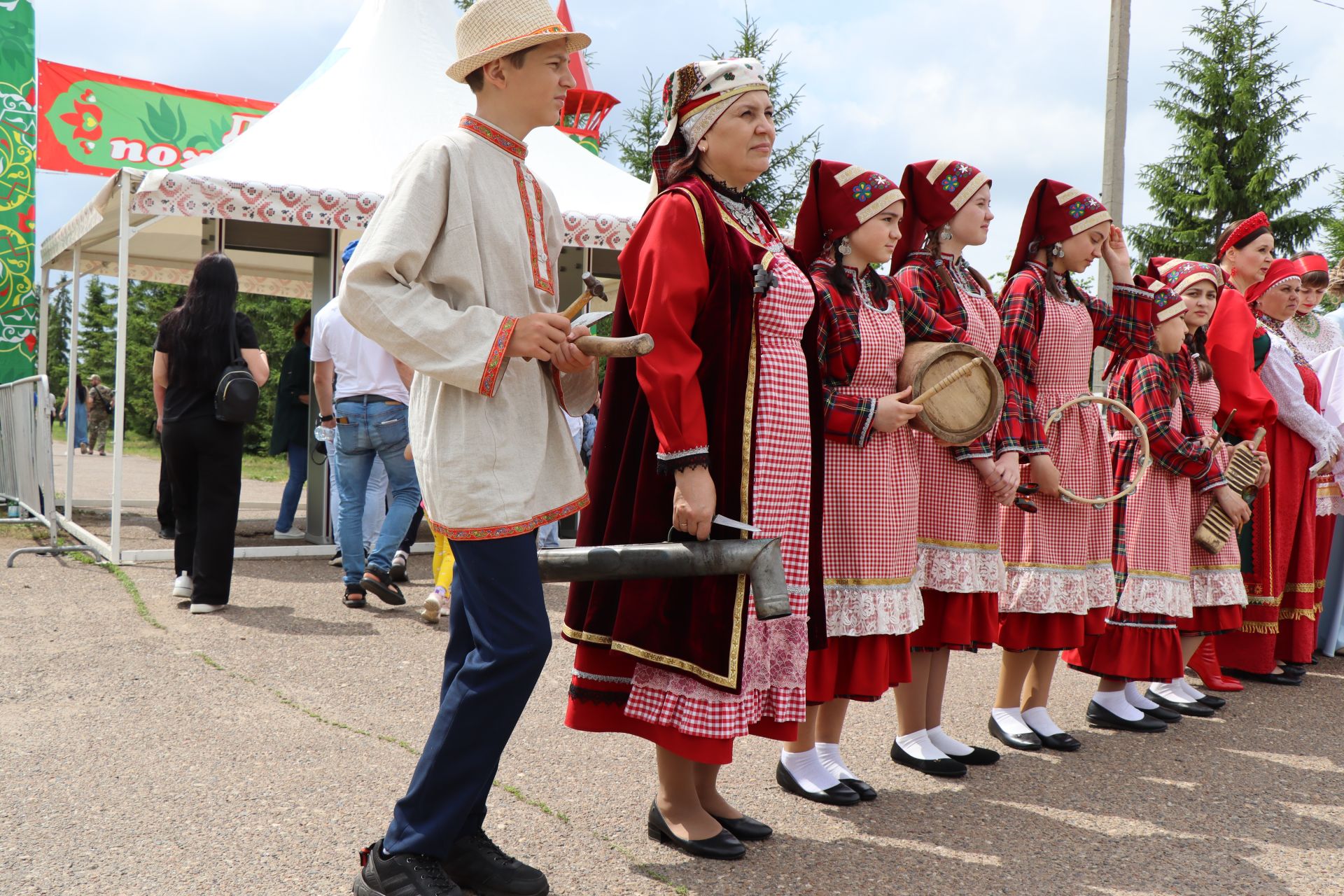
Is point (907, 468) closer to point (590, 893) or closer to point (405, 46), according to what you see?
point (590, 893)

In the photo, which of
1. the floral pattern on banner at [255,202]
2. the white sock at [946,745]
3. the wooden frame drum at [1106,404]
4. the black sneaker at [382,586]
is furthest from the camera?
the floral pattern on banner at [255,202]

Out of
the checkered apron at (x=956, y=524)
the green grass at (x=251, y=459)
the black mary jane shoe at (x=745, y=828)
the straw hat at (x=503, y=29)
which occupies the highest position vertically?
the straw hat at (x=503, y=29)

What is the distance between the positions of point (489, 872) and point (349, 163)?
6530mm

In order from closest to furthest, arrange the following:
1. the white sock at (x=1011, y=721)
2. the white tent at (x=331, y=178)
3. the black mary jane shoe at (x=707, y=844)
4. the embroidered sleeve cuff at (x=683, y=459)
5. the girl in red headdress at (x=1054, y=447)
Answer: the embroidered sleeve cuff at (x=683, y=459)
the black mary jane shoe at (x=707, y=844)
the girl in red headdress at (x=1054, y=447)
the white sock at (x=1011, y=721)
the white tent at (x=331, y=178)

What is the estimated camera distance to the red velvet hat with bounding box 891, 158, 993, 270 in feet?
13.0

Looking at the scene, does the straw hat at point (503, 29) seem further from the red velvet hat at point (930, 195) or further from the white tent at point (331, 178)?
the white tent at point (331, 178)

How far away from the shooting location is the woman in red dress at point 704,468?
276cm

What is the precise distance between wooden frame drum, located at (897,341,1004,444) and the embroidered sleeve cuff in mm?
1039

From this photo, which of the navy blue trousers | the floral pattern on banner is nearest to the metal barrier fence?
the floral pattern on banner

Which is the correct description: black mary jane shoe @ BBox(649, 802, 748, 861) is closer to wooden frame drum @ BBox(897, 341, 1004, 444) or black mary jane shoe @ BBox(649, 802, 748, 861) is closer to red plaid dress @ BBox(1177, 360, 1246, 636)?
wooden frame drum @ BBox(897, 341, 1004, 444)

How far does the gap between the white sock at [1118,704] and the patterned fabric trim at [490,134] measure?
3.46 m

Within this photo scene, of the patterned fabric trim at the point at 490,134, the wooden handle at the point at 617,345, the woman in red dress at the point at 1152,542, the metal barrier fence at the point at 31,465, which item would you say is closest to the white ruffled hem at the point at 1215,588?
the woman in red dress at the point at 1152,542

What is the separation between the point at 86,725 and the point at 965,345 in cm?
317

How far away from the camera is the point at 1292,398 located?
5762 mm
